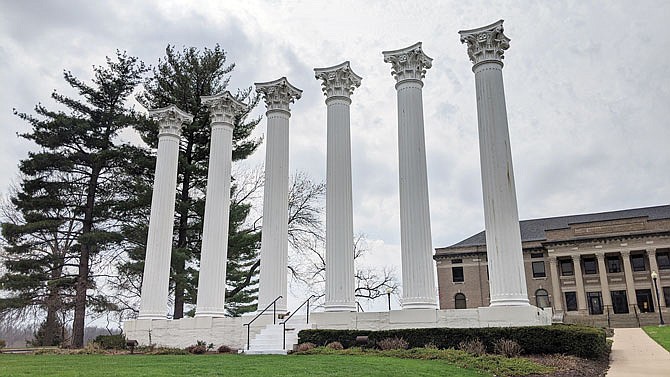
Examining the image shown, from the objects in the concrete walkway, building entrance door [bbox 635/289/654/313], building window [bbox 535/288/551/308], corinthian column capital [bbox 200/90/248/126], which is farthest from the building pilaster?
corinthian column capital [bbox 200/90/248/126]

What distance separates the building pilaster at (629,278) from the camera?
52.9 metres

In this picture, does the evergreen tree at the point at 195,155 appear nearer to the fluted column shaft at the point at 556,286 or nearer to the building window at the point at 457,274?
the building window at the point at 457,274

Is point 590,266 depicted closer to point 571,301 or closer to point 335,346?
point 571,301

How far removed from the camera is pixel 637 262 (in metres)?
55.0

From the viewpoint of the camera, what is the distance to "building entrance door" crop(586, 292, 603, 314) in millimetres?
54562

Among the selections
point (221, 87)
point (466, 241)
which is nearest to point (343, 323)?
point (221, 87)

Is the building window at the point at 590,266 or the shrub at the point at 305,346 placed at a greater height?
the building window at the point at 590,266

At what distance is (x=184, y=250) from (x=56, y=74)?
18564 mm

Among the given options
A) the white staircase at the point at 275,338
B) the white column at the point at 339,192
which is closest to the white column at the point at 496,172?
the white column at the point at 339,192

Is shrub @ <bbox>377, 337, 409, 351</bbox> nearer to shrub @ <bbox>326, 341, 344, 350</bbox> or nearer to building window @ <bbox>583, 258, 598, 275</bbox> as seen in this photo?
shrub @ <bbox>326, 341, 344, 350</bbox>

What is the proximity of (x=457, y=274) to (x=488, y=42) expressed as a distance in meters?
45.8

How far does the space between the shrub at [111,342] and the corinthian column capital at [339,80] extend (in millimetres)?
14987

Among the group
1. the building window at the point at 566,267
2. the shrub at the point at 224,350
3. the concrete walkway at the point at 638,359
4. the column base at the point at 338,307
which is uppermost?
the building window at the point at 566,267

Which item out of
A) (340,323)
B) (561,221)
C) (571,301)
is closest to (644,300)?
(571,301)
